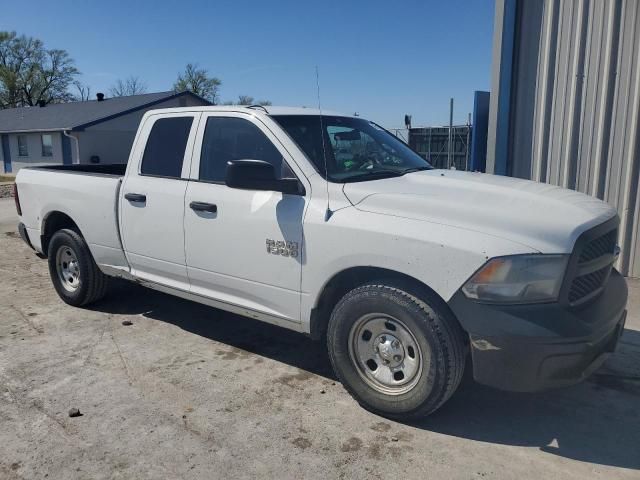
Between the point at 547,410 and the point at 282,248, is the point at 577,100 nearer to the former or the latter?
the point at 547,410

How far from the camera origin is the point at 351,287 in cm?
370

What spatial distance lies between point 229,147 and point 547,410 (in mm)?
2975

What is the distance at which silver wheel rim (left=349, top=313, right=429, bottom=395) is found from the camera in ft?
11.0

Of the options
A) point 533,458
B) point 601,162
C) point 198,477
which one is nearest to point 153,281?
point 198,477

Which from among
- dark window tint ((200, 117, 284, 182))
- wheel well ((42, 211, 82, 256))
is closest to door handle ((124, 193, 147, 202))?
dark window tint ((200, 117, 284, 182))

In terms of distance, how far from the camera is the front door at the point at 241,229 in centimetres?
378

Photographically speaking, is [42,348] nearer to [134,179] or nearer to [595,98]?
[134,179]

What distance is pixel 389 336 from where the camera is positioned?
3.44 m

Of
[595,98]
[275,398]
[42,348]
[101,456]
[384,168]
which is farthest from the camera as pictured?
[595,98]

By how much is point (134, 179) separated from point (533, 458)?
149 inches

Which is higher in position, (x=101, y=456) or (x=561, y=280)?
(x=561, y=280)

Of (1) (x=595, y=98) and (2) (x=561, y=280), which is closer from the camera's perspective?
(2) (x=561, y=280)

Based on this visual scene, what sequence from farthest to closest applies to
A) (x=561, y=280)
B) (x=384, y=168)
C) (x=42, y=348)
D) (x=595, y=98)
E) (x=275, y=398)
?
(x=595, y=98), (x=42, y=348), (x=384, y=168), (x=275, y=398), (x=561, y=280)

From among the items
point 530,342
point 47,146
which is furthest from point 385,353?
point 47,146
